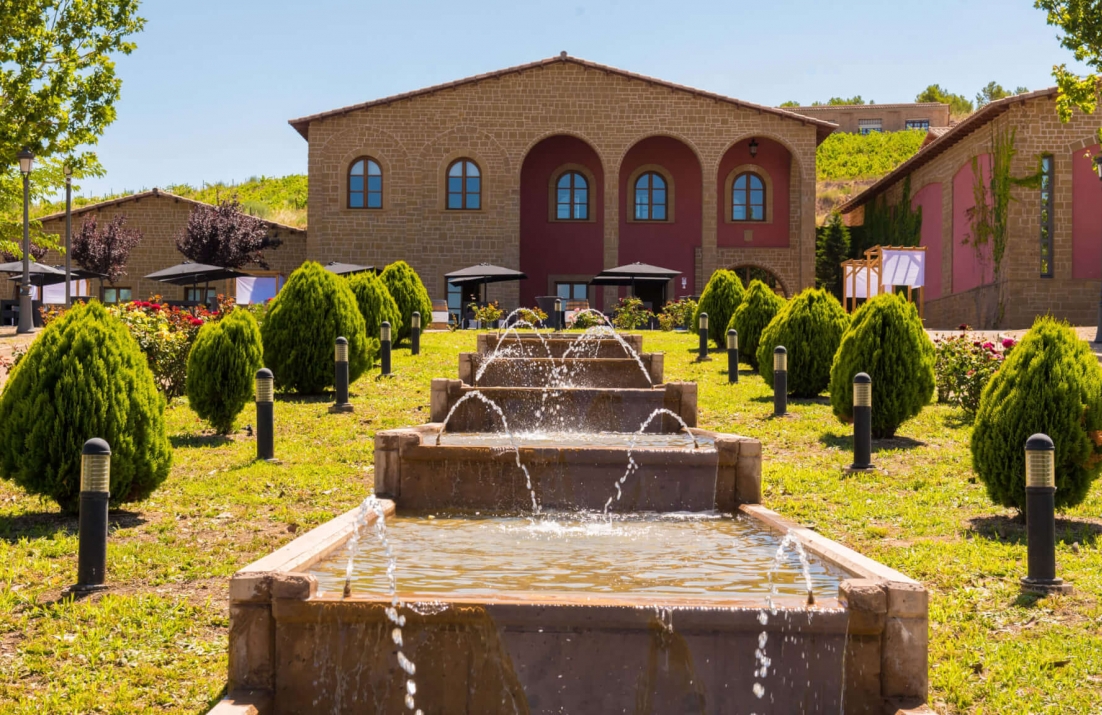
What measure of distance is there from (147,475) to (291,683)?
3.74 meters

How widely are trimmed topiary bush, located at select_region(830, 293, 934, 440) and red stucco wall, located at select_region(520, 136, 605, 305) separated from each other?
81.8ft

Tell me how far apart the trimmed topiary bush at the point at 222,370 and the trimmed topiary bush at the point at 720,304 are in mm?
11163

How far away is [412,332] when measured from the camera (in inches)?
762

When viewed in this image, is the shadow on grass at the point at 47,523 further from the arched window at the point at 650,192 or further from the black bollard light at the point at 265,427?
the arched window at the point at 650,192

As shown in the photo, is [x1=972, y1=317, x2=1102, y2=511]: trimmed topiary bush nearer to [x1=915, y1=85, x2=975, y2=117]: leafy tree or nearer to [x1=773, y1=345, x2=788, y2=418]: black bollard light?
[x1=773, y1=345, x2=788, y2=418]: black bollard light

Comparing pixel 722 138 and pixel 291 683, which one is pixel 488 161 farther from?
pixel 291 683

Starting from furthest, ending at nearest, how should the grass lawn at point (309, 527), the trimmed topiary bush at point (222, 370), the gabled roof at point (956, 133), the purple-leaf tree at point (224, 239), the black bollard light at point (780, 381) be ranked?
the purple-leaf tree at point (224, 239), the gabled roof at point (956, 133), the black bollard light at point (780, 381), the trimmed topiary bush at point (222, 370), the grass lawn at point (309, 527)

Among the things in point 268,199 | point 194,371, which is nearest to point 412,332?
point 194,371

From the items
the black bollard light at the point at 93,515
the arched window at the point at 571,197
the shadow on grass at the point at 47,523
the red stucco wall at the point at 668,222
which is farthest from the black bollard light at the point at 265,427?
the arched window at the point at 571,197

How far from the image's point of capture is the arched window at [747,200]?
3628 centimetres

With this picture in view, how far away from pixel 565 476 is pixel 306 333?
7.51 meters

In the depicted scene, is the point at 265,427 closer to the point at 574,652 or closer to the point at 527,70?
the point at 574,652

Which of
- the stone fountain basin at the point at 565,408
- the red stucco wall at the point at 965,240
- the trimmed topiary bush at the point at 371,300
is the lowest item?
the stone fountain basin at the point at 565,408

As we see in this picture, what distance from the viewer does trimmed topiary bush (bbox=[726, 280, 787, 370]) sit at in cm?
1789
